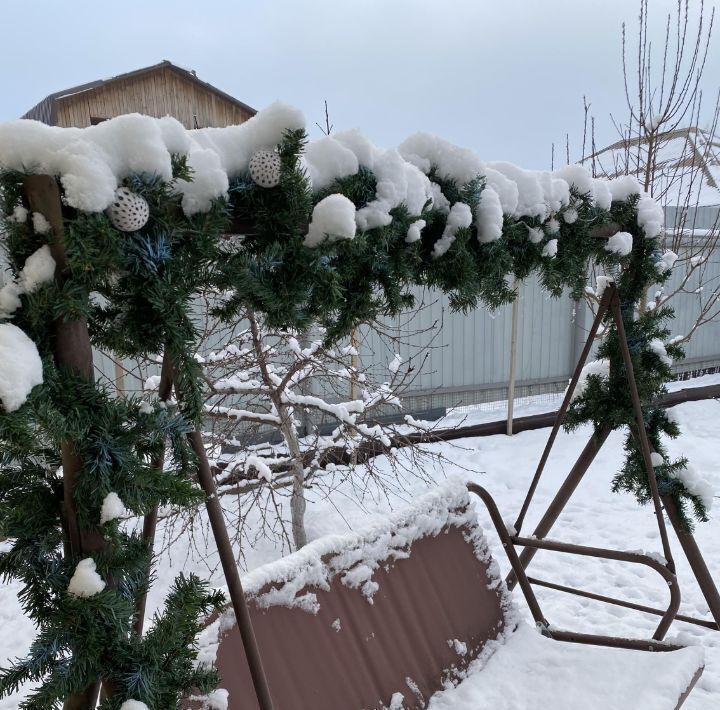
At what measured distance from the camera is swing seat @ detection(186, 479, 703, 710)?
1.64 meters

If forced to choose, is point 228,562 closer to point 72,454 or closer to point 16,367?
point 72,454

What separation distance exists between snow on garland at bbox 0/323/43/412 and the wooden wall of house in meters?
7.19

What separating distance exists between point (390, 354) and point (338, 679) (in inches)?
154

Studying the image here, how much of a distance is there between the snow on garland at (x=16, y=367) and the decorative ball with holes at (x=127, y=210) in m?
0.21

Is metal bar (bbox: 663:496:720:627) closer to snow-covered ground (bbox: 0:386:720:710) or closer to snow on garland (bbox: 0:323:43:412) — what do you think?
snow-covered ground (bbox: 0:386:720:710)

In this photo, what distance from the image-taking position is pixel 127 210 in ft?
2.90

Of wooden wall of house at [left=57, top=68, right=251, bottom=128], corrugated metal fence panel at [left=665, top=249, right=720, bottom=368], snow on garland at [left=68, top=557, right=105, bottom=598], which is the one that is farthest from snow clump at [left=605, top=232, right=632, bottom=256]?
wooden wall of house at [left=57, top=68, right=251, bottom=128]

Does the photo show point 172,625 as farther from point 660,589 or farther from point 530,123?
point 530,123

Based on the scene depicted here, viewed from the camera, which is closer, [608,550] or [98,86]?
Answer: [608,550]

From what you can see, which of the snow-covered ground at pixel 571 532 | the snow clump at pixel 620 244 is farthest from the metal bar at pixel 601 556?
the snow clump at pixel 620 244

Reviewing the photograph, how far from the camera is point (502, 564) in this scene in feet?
12.2

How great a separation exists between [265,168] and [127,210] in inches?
10.0

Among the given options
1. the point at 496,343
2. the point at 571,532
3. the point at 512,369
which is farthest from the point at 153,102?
the point at 571,532

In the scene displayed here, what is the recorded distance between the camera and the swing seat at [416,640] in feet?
5.37
